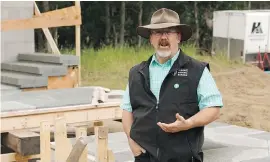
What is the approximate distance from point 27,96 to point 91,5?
13660 mm

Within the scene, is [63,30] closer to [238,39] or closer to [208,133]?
[238,39]

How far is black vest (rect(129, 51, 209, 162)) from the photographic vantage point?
314 centimetres

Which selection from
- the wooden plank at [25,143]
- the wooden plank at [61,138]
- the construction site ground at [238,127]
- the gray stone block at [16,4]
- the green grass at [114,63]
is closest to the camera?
the wooden plank at [61,138]

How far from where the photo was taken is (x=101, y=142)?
4.24m

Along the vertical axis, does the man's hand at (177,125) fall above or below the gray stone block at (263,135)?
above

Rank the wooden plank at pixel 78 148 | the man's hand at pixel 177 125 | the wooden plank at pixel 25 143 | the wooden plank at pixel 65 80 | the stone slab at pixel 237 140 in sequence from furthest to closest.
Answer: the wooden plank at pixel 65 80, the stone slab at pixel 237 140, the wooden plank at pixel 25 143, the wooden plank at pixel 78 148, the man's hand at pixel 177 125

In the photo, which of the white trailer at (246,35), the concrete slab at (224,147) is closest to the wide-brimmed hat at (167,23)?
Result: the concrete slab at (224,147)

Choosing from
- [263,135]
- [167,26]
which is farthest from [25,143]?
[263,135]

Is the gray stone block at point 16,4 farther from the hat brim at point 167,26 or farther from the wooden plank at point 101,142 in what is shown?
the hat brim at point 167,26

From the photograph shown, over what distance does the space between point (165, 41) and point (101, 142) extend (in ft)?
4.36

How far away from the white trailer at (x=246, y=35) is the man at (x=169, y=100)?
41.7ft

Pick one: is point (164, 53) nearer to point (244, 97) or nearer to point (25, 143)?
point (25, 143)

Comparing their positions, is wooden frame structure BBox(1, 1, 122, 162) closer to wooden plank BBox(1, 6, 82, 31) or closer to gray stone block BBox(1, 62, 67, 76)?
wooden plank BBox(1, 6, 82, 31)

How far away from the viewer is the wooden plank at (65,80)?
8.68 metres
